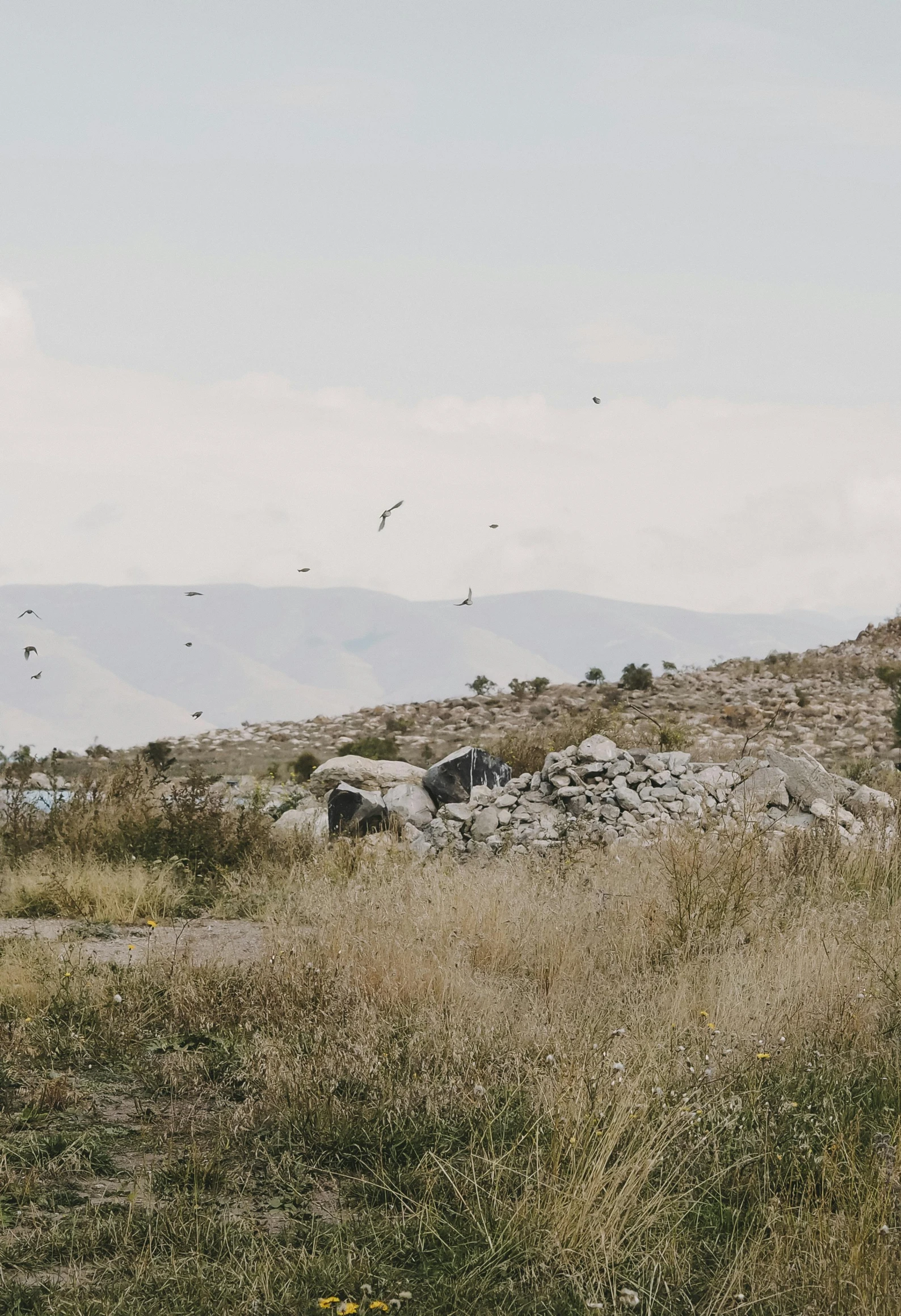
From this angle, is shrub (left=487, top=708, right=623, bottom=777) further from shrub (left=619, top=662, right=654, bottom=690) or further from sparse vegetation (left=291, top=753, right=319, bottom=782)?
shrub (left=619, top=662, right=654, bottom=690)

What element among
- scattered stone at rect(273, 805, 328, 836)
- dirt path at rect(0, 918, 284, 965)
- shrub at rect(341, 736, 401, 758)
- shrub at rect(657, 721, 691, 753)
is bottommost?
dirt path at rect(0, 918, 284, 965)

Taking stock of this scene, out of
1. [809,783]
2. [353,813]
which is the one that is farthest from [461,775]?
[809,783]

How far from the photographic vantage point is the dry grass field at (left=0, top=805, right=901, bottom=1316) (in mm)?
2994

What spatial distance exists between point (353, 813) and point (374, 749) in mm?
8328

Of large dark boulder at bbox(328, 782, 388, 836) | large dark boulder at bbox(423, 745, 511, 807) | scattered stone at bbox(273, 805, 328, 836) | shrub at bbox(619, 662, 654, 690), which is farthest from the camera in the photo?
shrub at bbox(619, 662, 654, 690)

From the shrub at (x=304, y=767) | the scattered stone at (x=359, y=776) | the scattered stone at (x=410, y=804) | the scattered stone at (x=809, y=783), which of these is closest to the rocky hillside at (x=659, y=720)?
the shrub at (x=304, y=767)

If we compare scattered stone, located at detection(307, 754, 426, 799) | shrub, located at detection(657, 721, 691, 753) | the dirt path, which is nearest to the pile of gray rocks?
scattered stone, located at detection(307, 754, 426, 799)

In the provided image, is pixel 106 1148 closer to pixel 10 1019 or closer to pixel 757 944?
pixel 10 1019

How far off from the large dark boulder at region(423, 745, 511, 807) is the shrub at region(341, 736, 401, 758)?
6.88m

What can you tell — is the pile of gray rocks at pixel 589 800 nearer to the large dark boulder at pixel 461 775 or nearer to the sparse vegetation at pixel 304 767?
the large dark boulder at pixel 461 775

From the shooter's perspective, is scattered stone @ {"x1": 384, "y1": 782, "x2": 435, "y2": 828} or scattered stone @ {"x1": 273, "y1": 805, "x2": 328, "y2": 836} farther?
scattered stone @ {"x1": 384, "y1": 782, "x2": 435, "y2": 828}

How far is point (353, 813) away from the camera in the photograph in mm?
11617

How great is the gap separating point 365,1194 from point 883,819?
24.5 feet

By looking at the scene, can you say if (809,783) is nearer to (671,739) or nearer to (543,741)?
(543,741)
